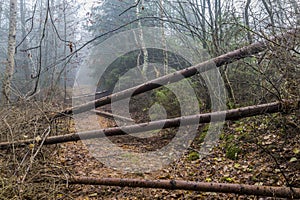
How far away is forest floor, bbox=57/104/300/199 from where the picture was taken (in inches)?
141

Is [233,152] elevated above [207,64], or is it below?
below

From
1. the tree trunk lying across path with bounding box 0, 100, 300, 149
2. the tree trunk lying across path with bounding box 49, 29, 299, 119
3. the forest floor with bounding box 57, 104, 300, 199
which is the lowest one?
the forest floor with bounding box 57, 104, 300, 199

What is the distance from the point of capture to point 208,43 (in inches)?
253

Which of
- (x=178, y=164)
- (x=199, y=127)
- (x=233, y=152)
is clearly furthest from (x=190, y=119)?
(x=199, y=127)

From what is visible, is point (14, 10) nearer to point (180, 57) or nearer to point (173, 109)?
point (180, 57)

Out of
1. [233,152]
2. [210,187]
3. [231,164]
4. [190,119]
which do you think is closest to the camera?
[210,187]

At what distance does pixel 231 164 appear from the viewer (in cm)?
435

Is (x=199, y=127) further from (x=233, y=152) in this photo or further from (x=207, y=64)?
(x=207, y=64)

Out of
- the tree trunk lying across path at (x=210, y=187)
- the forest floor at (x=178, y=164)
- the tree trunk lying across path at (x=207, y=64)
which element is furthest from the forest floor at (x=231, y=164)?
the tree trunk lying across path at (x=207, y=64)

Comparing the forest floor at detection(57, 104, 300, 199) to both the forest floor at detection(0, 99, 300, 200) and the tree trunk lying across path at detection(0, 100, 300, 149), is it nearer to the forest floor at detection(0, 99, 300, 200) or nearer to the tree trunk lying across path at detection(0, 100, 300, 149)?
the forest floor at detection(0, 99, 300, 200)

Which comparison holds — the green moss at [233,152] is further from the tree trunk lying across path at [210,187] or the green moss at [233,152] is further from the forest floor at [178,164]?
the tree trunk lying across path at [210,187]

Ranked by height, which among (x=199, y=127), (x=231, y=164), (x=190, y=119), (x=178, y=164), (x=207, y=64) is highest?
(x=207, y=64)

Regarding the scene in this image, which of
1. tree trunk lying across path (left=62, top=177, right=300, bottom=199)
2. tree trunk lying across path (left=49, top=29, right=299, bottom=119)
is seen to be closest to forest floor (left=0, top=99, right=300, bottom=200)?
tree trunk lying across path (left=62, top=177, right=300, bottom=199)

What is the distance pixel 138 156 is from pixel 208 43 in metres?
3.34
